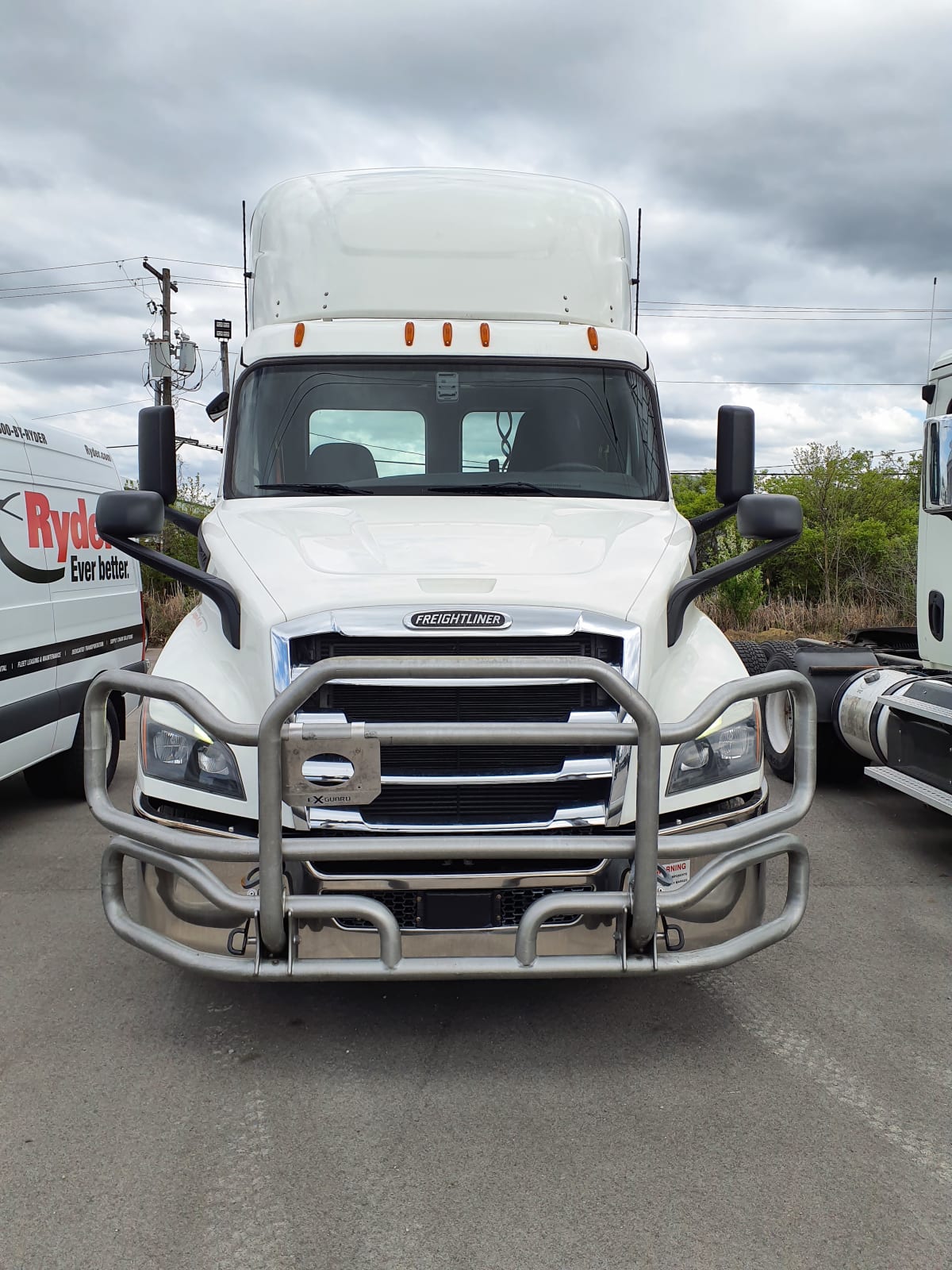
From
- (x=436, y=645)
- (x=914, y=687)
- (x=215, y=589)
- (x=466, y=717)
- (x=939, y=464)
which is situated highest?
(x=939, y=464)

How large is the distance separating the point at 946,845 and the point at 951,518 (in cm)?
206

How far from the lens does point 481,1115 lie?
329cm

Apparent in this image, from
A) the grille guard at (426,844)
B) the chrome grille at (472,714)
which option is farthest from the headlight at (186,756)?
the chrome grille at (472,714)

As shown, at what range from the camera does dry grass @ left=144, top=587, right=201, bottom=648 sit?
56.9 feet

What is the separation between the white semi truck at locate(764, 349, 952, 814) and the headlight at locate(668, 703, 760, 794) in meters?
2.55

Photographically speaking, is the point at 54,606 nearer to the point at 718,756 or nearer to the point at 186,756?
the point at 186,756

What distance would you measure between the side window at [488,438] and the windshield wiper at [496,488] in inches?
4.9

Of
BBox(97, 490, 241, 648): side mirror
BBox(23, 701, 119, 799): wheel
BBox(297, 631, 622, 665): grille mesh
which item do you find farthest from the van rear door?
BBox(297, 631, 622, 665): grille mesh

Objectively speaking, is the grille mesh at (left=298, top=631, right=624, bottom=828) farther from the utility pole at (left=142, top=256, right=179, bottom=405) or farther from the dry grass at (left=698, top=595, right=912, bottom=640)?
the utility pole at (left=142, top=256, right=179, bottom=405)

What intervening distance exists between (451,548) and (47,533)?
3770mm

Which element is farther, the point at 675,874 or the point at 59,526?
the point at 59,526

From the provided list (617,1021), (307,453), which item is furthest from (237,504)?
(617,1021)

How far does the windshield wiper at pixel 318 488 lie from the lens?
4719mm

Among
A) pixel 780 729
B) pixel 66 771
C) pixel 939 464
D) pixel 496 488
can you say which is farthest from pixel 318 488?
pixel 780 729
